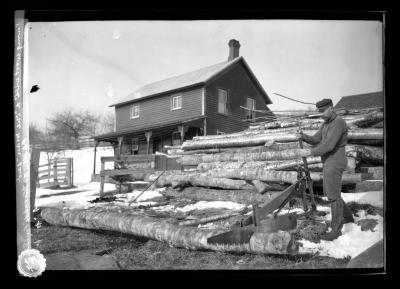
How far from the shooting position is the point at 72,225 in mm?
5730

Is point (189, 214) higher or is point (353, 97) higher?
point (353, 97)

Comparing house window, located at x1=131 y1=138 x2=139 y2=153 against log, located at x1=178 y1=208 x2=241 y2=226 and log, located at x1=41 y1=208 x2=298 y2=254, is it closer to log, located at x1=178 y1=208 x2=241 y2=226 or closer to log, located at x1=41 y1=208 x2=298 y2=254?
log, located at x1=41 y1=208 x2=298 y2=254

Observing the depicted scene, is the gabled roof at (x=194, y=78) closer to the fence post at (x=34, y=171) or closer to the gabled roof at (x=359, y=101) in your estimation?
the gabled roof at (x=359, y=101)

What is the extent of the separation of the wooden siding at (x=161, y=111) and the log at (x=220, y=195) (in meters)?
7.57

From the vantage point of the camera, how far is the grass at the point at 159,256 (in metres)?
3.80

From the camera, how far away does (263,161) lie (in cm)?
686

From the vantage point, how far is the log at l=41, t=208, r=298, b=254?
3.65 metres

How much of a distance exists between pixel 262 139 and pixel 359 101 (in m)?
2.79

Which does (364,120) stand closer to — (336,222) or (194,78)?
(336,222)

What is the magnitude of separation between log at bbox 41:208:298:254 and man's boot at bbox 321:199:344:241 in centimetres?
63
